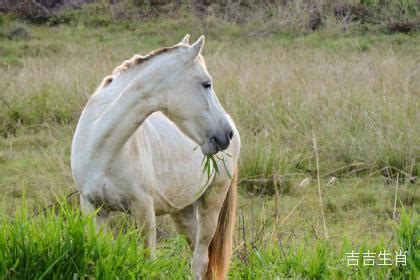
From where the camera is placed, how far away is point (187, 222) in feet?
17.9

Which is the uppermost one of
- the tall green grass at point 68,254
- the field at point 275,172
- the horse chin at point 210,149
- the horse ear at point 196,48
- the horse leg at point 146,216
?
the horse ear at point 196,48

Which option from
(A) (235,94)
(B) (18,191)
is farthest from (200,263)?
(A) (235,94)

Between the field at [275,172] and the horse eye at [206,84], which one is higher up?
the horse eye at [206,84]

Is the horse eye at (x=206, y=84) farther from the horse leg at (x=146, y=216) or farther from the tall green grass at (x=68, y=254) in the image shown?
the tall green grass at (x=68, y=254)

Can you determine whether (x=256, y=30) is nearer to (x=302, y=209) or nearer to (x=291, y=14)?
(x=291, y=14)

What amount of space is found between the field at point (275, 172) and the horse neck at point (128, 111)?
0.38 m

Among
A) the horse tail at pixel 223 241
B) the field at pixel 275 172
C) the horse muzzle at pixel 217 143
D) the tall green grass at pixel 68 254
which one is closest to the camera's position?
the tall green grass at pixel 68 254

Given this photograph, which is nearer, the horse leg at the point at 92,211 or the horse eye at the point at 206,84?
the horse eye at the point at 206,84

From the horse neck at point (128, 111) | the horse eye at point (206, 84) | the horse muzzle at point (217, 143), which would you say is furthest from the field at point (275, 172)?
the horse eye at point (206, 84)

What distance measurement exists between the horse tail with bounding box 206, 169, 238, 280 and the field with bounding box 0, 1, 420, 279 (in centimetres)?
8

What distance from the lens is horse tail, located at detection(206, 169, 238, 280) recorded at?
15.8ft

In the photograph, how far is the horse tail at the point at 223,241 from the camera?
480 cm

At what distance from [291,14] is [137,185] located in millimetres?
12550

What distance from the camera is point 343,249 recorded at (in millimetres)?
4246
